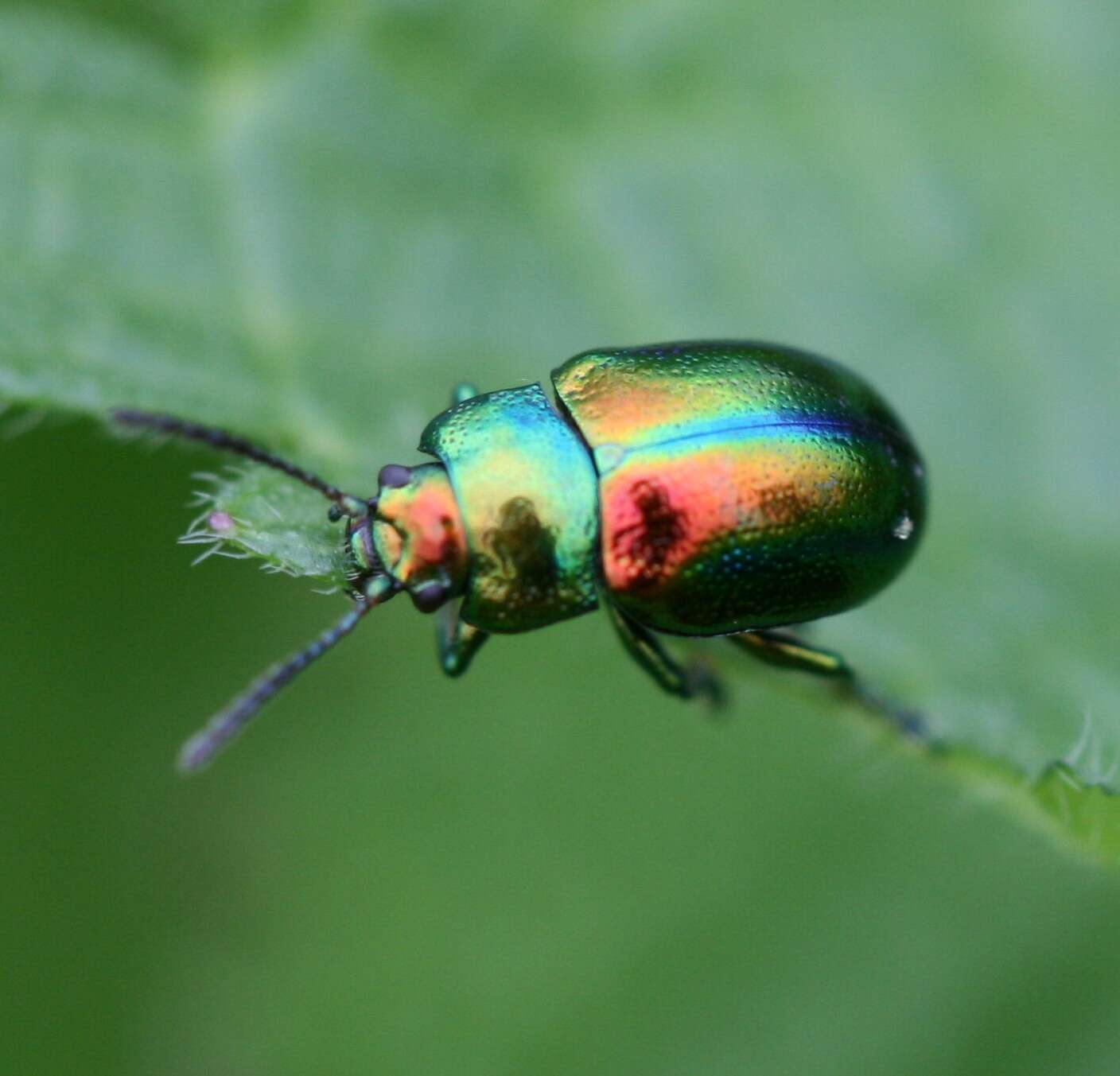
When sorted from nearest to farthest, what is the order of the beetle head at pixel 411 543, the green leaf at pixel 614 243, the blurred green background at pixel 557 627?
1. the beetle head at pixel 411 543
2. the green leaf at pixel 614 243
3. the blurred green background at pixel 557 627

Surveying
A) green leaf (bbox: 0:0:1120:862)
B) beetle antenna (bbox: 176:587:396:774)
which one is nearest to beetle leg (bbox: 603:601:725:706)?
green leaf (bbox: 0:0:1120:862)

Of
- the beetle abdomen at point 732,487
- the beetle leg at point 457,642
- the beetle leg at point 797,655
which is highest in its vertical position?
the beetle abdomen at point 732,487

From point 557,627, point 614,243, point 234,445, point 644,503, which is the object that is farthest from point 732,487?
point 557,627

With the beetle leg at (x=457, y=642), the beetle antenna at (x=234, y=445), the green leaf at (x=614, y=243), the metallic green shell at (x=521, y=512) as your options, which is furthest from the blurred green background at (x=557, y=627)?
the beetle leg at (x=457, y=642)

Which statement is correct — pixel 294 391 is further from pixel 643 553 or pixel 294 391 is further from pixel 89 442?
pixel 89 442

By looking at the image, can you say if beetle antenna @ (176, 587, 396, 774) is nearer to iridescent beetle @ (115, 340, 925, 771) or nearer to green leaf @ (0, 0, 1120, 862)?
iridescent beetle @ (115, 340, 925, 771)

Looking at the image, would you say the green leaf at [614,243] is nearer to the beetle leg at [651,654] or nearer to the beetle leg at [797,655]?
the beetle leg at [797,655]

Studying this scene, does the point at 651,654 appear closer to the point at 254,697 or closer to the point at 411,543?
the point at 411,543

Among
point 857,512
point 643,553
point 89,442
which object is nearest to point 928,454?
point 857,512
